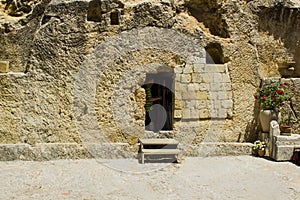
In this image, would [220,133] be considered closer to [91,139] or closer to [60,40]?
[91,139]

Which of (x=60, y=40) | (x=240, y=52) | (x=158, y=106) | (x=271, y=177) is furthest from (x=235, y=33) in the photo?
(x=60, y=40)

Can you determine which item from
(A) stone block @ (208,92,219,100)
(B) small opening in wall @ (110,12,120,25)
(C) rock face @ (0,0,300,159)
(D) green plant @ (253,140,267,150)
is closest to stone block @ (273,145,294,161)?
(D) green plant @ (253,140,267,150)

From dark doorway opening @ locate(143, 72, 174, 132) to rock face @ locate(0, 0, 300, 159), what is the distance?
473 millimetres

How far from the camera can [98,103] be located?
7648 mm

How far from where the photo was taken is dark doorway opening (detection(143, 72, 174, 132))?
8.45 metres

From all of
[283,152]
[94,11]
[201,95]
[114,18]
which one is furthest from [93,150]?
[283,152]

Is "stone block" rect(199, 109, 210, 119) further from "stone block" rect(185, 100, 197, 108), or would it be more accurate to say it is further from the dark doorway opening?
the dark doorway opening

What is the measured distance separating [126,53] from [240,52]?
109 inches

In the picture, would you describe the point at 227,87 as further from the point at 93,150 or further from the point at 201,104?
the point at 93,150

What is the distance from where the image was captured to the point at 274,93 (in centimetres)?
792

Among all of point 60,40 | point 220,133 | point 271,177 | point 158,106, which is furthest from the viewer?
point 158,106

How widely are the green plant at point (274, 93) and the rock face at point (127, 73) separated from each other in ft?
0.86

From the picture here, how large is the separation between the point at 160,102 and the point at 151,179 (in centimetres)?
297

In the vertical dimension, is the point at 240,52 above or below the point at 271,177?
above
